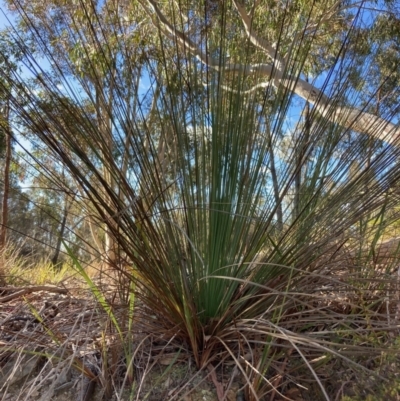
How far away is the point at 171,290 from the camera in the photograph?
108 centimetres

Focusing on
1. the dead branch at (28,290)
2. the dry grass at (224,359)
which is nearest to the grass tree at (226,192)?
the dry grass at (224,359)

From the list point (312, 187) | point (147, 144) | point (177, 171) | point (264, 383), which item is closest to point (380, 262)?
point (312, 187)

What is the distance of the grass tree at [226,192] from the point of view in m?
1.05

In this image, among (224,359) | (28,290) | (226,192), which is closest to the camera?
(224,359)

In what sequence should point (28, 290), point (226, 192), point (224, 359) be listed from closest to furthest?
point (224, 359), point (226, 192), point (28, 290)

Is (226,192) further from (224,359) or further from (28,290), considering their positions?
(28,290)

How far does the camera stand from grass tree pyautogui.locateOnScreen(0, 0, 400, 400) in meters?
1.05

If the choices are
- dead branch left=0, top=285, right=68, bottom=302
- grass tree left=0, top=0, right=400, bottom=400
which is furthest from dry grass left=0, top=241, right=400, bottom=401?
dead branch left=0, top=285, right=68, bottom=302

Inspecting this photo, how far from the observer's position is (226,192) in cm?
118

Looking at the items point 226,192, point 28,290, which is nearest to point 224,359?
point 226,192

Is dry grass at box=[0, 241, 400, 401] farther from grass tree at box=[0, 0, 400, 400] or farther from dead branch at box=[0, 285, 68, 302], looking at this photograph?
dead branch at box=[0, 285, 68, 302]

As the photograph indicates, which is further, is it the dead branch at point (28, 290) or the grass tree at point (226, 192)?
the dead branch at point (28, 290)

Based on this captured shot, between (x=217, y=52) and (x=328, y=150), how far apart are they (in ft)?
1.83

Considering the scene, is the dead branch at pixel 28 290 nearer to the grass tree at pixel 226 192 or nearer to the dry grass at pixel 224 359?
the dry grass at pixel 224 359
